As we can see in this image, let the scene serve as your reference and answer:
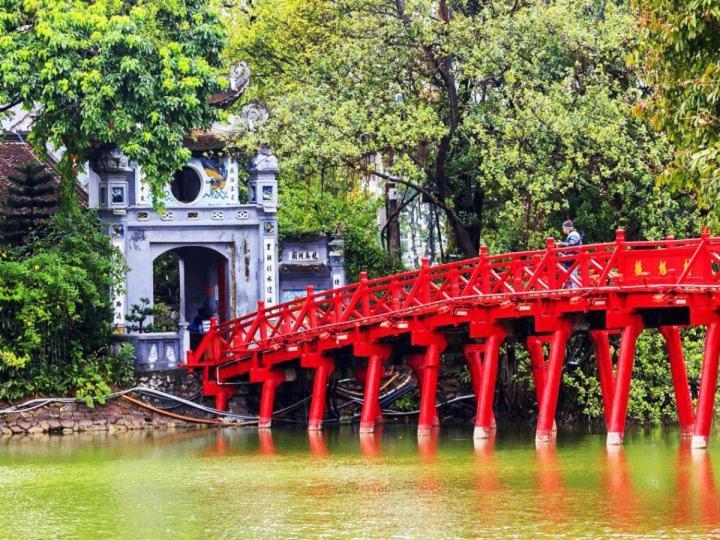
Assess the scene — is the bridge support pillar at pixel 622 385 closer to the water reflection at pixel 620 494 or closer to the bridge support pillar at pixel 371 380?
the water reflection at pixel 620 494

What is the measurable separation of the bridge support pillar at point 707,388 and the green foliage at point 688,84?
5879 mm

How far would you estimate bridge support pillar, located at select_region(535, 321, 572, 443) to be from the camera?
32.3 metres

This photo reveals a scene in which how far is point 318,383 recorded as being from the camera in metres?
37.9

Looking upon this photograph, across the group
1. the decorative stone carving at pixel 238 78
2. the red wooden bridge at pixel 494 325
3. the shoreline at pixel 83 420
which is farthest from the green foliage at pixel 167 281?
the shoreline at pixel 83 420

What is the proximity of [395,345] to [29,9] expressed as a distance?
10.4 meters

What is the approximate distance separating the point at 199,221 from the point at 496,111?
7.55 metres

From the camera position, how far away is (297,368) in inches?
1563

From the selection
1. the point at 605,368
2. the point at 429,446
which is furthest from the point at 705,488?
the point at 605,368

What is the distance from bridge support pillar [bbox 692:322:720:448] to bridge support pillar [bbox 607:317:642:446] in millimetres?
1582

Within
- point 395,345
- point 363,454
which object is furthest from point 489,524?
point 395,345

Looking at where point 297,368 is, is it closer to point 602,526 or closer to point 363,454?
point 363,454

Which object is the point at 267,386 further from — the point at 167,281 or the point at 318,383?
the point at 167,281

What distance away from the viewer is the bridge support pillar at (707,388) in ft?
98.0

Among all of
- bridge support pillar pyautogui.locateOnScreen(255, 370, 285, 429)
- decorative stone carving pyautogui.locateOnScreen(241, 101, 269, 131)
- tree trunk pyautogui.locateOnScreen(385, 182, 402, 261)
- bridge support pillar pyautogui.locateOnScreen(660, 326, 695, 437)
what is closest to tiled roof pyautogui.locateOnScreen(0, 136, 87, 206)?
decorative stone carving pyautogui.locateOnScreen(241, 101, 269, 131)
